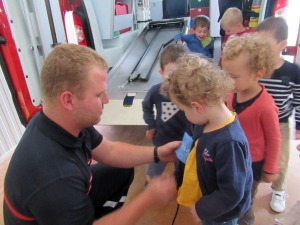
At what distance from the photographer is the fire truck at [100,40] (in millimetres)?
1773

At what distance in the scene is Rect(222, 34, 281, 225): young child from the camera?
1.04 meters

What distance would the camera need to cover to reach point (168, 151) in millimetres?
1247

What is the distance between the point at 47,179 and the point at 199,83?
0.63 meters

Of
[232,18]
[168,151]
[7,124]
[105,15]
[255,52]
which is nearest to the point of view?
[255,52]

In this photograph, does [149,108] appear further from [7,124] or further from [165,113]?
[7,124]

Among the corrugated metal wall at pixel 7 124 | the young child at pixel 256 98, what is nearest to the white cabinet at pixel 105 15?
the corrugated metal wall at pixel 7 124

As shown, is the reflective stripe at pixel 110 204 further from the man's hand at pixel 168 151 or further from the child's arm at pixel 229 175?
the child's arm at pixel 229 175

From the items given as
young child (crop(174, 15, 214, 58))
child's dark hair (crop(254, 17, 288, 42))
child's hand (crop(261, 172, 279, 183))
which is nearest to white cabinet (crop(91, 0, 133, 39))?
young child (crop(174, 15, 214, 58))

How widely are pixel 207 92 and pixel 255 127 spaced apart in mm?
436

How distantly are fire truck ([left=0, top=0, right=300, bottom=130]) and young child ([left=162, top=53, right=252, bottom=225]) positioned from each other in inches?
51.0

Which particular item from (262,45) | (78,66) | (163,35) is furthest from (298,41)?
(163,35)

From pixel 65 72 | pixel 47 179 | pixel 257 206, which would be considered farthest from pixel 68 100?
pixel 257 206

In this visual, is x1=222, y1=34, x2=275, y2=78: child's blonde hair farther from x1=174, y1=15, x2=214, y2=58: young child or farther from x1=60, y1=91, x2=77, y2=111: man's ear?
x1=174, y1=15, x2=214, y2=58: young child

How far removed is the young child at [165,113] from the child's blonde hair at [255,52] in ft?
1.35
